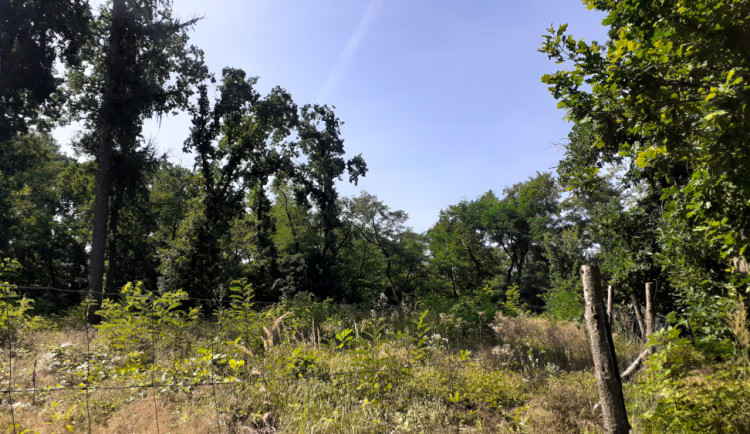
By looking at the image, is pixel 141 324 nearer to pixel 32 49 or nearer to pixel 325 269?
pixel 32 49

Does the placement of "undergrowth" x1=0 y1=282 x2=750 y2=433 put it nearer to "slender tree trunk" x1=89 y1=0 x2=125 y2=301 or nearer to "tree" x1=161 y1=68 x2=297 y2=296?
"slender tree trunk" x1=89 y1=0 x2=125 y2=301

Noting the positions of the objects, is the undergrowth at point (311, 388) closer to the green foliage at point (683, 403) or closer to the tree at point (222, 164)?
the green foliage at point (683, 403)

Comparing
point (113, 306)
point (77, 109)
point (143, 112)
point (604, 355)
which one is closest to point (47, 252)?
point (77, 109)

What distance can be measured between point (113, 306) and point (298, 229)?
62.2ft

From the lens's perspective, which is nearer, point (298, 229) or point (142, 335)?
point (142, 335)

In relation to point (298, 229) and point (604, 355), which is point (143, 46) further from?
point (604, 355)

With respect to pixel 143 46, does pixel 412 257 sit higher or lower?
lower

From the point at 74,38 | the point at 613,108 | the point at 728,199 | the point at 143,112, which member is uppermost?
the point at 74,38

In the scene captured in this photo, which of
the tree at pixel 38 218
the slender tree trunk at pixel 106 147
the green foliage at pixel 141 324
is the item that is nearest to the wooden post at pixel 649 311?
the green foliage at pixel 141 324

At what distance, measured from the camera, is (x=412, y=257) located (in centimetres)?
2386

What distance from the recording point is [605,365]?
2922 mm

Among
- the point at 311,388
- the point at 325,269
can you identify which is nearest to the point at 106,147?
the point at 325,269

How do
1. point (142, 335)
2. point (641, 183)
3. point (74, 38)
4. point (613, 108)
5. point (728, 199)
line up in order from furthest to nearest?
point (74, 38) < point (641, 183) < point (142, 335) < point (613, 108) < point (728, 199)

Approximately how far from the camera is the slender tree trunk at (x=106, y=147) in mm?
12312
